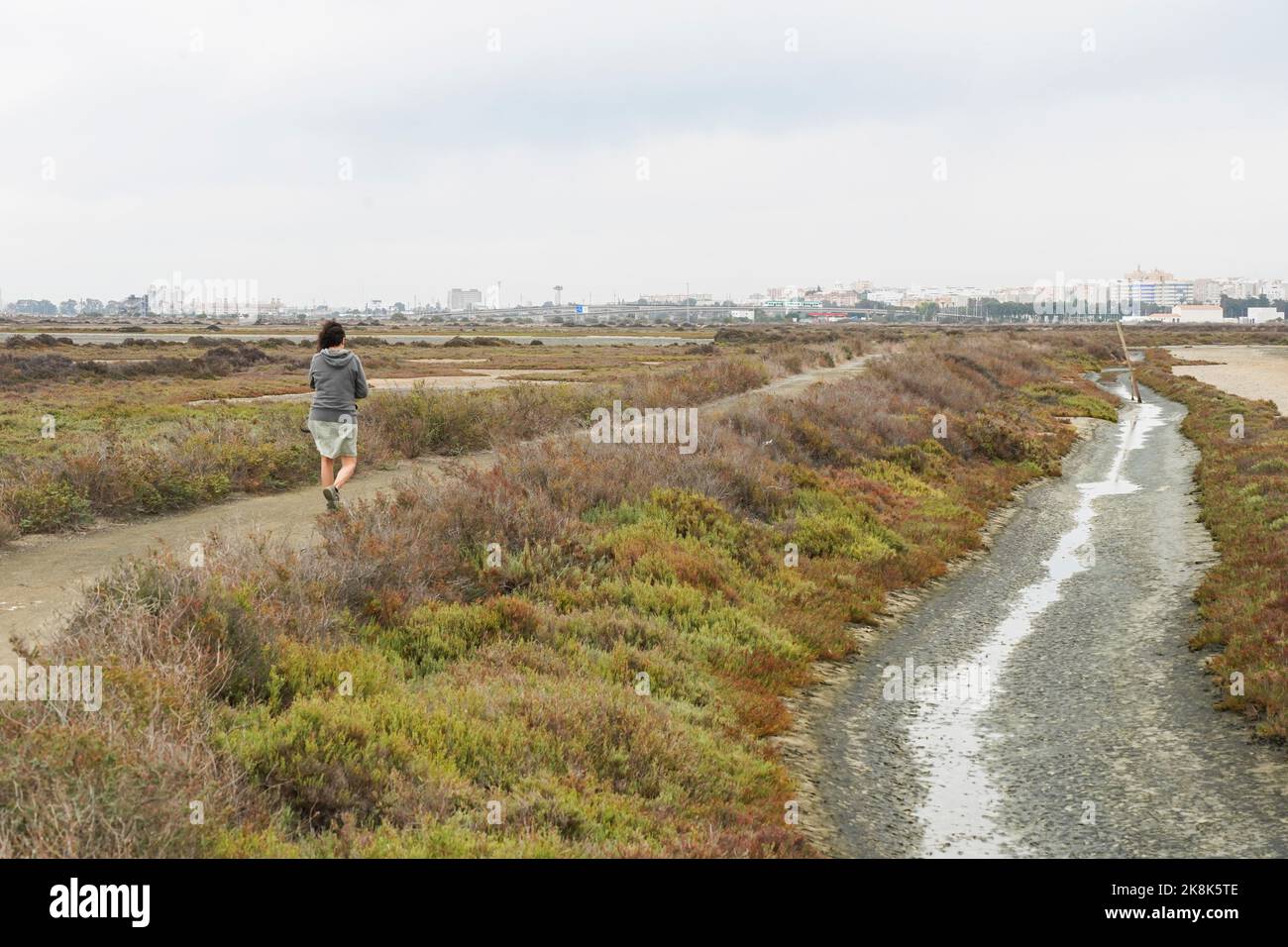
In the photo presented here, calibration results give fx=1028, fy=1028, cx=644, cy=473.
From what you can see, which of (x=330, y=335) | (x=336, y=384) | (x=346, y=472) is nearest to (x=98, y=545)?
(x=346, y=472)

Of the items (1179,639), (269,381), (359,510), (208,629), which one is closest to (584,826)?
(208,629)

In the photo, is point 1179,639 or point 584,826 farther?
point 1179,639

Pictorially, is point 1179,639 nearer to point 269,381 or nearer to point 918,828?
point 918,828

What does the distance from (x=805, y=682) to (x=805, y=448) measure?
11.7 m

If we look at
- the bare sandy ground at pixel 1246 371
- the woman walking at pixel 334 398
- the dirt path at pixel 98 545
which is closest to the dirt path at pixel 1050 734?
the dirt path at pixel 98 545

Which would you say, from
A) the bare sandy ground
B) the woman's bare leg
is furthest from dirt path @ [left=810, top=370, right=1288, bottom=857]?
the bare sandy ground

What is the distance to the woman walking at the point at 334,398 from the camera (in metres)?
12.7

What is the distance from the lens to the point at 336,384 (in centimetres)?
1270

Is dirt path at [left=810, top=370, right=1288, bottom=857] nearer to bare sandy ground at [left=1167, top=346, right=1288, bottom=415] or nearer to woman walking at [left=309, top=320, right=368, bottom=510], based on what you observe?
woman walking at [left=309, top=320, right=368, bottom=510]

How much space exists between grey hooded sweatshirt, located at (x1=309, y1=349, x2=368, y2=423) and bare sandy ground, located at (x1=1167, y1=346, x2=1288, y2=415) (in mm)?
37494

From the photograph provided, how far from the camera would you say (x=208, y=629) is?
7348mm

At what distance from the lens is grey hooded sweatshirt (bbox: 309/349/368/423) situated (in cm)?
1270

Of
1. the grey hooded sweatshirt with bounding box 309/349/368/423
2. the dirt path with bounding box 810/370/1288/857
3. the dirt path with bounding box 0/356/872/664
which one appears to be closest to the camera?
the dirt path with bounding box 810/370/1288/857

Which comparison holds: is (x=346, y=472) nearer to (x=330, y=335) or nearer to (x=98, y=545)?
(x=330, y=335)
